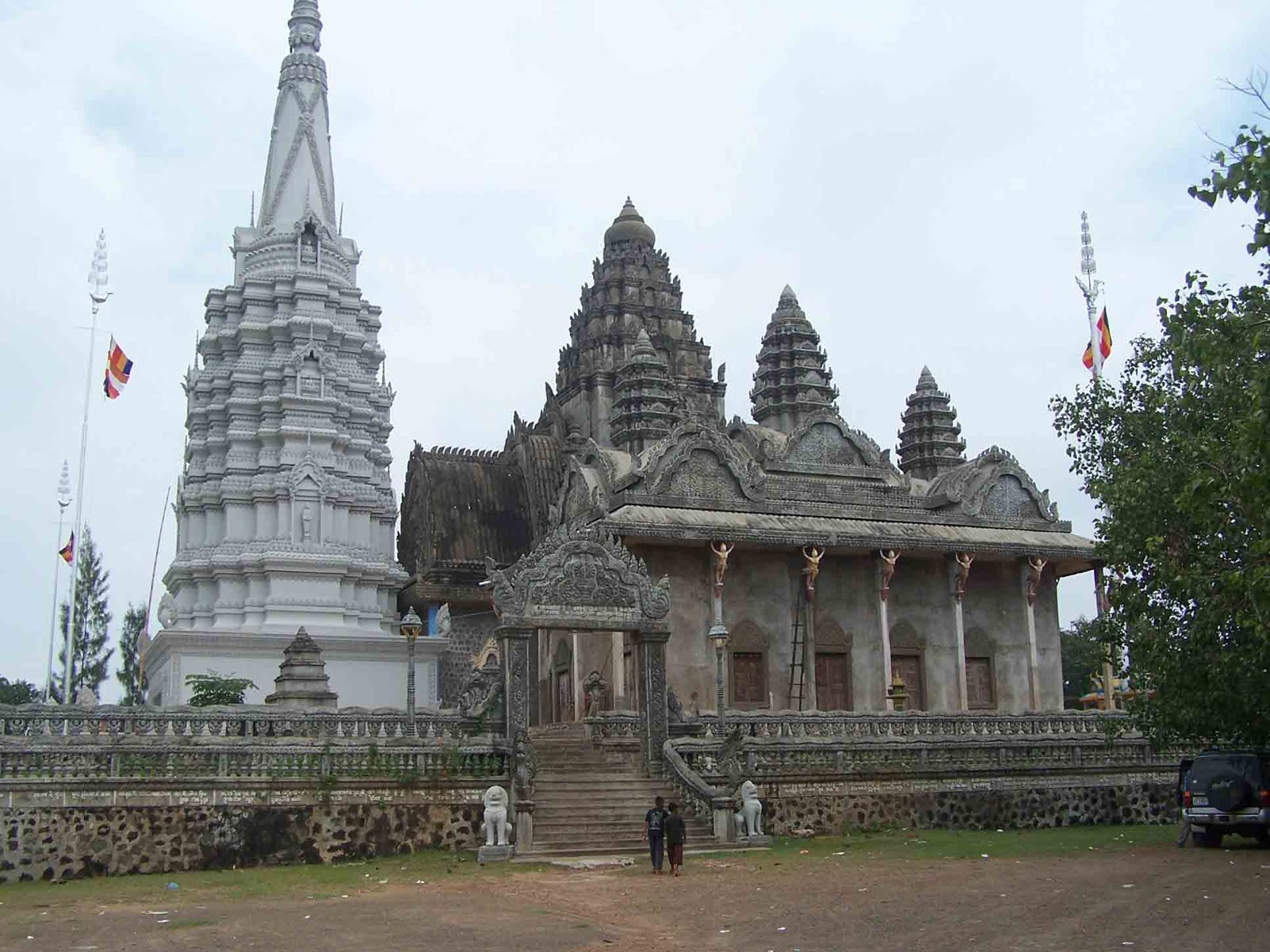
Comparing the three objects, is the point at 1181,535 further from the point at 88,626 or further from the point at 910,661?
the point at 88,626

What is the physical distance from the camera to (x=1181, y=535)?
21750 millimetres

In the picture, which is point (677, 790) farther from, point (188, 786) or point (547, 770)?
point (188, 786)

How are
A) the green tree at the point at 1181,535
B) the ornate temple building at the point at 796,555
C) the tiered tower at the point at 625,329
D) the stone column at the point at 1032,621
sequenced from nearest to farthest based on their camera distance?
the green tree at the point at 1181,535 < the ornate temple building at the point at 796,555 < the stone column at the point at 1032,621 < the tiered tower at the point at 625,329

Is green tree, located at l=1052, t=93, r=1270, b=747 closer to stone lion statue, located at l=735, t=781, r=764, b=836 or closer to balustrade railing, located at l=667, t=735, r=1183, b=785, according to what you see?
→ balustrade railing, located at l=667, t=735, r=1183, b=785

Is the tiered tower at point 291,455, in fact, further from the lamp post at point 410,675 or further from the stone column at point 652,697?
the stone column at point 652,697

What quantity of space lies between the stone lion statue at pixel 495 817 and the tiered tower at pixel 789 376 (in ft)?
76.0

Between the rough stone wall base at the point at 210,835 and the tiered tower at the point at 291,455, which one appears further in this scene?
the tiered tower at the point at 291,455

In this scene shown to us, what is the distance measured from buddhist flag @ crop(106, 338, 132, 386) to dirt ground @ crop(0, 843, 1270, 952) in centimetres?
2634

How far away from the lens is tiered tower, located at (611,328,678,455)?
39281 mm

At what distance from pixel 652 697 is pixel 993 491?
1710 centimetres

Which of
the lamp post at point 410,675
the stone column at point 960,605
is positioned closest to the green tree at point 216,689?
the lamp post at point 410,675

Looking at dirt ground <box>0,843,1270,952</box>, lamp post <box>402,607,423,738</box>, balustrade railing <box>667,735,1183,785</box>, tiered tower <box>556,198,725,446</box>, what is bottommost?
dirt ground <box>0,843,1270,952</box>

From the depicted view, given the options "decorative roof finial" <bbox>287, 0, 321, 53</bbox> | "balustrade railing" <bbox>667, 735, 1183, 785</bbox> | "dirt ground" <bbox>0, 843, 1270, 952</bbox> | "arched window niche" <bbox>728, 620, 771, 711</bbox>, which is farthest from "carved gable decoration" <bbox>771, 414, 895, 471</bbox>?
"decorative roof finial" <bbox>287, 0, 321, 53</bbox>

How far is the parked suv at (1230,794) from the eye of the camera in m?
20.9
